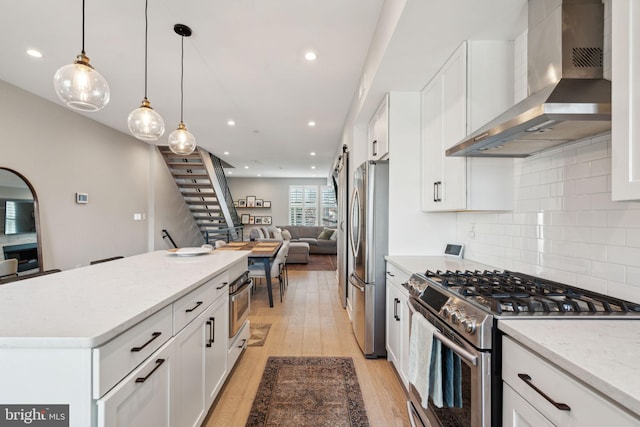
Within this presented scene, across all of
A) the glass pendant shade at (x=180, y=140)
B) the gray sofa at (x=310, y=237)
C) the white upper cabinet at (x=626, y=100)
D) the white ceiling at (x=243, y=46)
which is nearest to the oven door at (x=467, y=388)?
the white upper cabinet at (x=626, y=100)

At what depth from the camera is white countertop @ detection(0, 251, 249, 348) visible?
814mm

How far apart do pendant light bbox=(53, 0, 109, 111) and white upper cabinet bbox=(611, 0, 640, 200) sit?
238cm

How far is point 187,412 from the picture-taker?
4.48ft

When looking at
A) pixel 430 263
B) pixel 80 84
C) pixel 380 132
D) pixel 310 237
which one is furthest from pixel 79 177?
pixel 310 237

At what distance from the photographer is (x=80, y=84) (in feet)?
5.25

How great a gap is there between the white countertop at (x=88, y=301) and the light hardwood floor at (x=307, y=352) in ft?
3.09

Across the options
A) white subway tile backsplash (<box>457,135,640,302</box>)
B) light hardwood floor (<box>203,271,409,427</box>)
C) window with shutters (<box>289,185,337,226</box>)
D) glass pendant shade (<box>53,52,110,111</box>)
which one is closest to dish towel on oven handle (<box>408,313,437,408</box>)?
light hardwood floor (<box>203,271,409,427</box>)

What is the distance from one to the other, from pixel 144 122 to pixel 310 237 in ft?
26.6

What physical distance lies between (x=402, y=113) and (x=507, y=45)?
0.89 meters

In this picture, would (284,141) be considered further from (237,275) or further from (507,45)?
(507,45)

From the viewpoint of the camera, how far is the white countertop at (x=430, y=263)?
193 cm

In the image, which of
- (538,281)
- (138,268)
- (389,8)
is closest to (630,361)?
(538,281)

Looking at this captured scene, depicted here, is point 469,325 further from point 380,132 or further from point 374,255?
point 380,132

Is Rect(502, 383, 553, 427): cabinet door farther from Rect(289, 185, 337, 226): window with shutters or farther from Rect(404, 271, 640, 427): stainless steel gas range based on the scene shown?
Rect(289, 185, 337, 226): window with shutters
